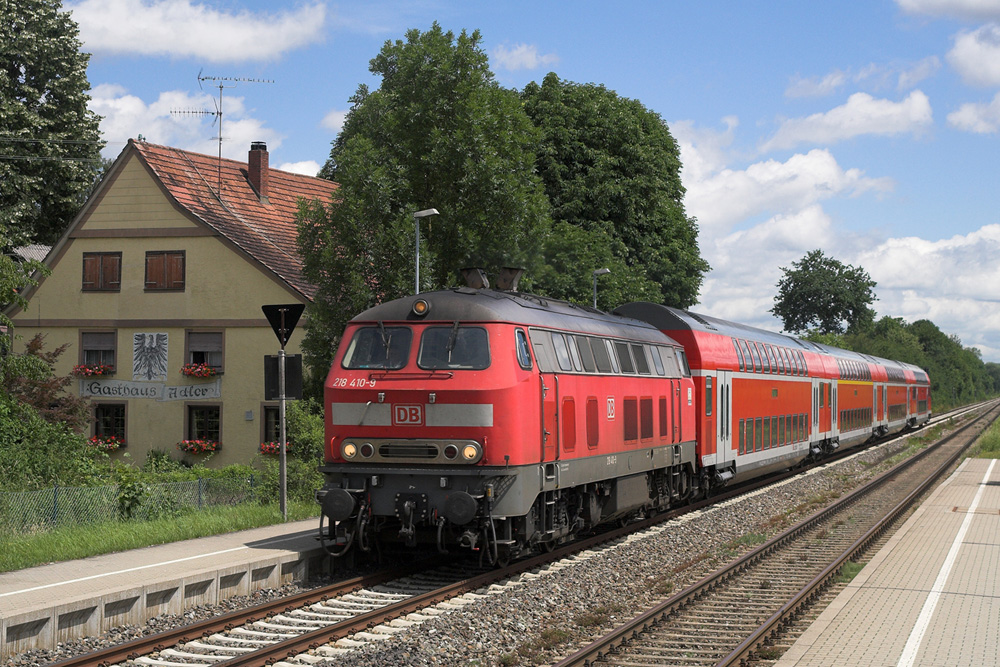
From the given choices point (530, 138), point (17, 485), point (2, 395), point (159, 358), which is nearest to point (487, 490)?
point (17, 485)

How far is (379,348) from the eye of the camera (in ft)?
43.9

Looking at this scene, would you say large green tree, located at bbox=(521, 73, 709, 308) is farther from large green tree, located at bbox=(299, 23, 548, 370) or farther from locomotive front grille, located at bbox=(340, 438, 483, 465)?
locomotive front grille, located at bbox=(340, 438, 483, 465)

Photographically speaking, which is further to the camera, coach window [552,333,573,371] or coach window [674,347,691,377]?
coach window [674,347,691,377]

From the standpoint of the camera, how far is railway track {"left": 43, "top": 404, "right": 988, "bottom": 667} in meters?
9.34

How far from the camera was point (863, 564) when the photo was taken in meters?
15.0

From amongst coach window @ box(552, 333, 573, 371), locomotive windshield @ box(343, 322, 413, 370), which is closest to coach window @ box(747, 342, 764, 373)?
coach window @ box(552, 333, 573, 371)

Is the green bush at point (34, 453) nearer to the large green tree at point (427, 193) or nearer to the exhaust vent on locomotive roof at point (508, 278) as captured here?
the large green tree at point (427, 193)

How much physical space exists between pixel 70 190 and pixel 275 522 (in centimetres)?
2796

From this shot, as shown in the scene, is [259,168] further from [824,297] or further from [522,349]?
[824,297]

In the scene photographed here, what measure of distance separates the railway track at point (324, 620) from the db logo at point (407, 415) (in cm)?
189

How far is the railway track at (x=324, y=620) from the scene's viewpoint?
9.34m

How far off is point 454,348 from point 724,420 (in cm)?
1082

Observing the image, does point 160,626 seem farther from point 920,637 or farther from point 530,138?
point 530,138

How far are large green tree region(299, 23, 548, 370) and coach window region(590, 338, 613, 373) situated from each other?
7587 mm
